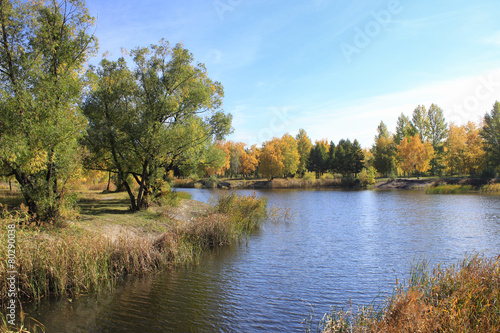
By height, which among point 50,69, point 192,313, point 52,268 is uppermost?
point 50,69

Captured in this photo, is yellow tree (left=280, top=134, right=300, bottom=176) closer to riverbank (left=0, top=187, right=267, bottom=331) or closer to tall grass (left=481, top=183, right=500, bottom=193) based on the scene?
tall grass (left=481, top=183, right=500, bottom=193)

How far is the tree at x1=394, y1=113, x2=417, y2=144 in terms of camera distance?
78.8 m

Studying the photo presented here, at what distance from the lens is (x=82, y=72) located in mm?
15375

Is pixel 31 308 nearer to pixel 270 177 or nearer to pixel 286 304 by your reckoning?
pixel 286 304

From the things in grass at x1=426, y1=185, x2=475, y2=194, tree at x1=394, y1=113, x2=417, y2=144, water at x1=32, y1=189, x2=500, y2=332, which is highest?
tree at x1=394, y1=113, x2=417, y2=144

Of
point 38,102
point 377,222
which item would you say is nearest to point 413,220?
point 377,222

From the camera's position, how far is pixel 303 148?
9331cm

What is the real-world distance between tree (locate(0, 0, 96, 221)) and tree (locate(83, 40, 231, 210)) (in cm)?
457

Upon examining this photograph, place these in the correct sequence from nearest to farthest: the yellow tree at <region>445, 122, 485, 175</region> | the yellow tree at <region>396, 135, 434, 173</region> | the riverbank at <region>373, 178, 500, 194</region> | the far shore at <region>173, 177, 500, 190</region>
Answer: the riverbank at <region>373, 178, 500, 194</region>
the far shore at <region>173, 177, 500, 190</region>
the yellow tree at <region>445, 122, 485, 175</region>
the yellow tree at <region>396, 135, 434, 173</region>

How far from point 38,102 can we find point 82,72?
3.26 meters

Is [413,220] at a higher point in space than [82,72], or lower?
lower

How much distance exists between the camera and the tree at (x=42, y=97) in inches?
494

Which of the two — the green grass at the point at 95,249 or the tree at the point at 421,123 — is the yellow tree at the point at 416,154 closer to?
the tree at the point at 421,123

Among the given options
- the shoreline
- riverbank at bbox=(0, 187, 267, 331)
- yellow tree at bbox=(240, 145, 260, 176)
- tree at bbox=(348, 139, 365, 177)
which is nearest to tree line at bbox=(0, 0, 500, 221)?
riverbank at bbox=(0, 187, 267, 331)
